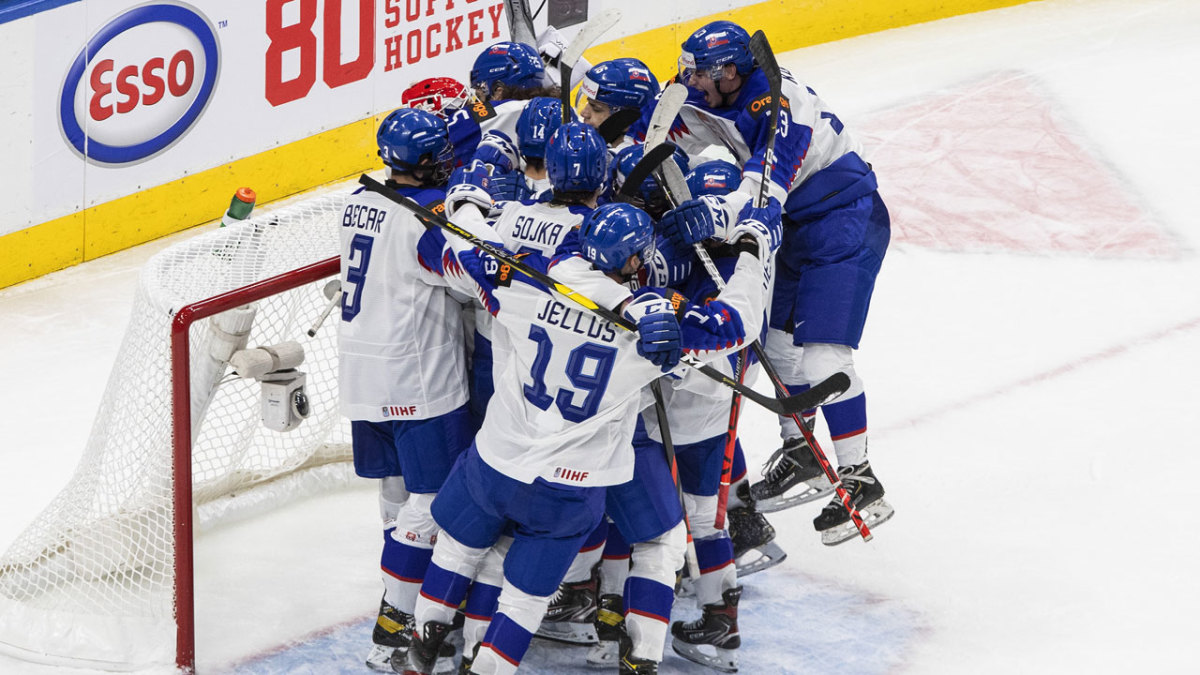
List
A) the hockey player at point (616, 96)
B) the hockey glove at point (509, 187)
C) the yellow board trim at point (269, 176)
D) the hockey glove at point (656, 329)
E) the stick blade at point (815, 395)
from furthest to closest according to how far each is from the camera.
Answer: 1. the yellow board trim at point (269, 176)
2. the hockey player at point (616, 96)
3. the hockey glove at point (509, 187)
4. the stick blade at point (815, 395)
5. the hockey glove at point (656, 329)

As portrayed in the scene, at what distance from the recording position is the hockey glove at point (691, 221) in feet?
11.6

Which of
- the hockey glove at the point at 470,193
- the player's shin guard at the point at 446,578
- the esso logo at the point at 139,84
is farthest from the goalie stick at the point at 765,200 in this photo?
the esso logo at the point at 139,84

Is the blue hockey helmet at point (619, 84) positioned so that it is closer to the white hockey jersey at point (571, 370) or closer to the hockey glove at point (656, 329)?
the white hockey jersey at point (571, 370)

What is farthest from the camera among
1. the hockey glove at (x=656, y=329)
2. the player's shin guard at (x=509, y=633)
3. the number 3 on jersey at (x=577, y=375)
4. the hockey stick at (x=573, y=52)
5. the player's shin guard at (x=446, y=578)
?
the hockey stick at (x=573, y=52)

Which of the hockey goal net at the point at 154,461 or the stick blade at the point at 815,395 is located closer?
the stick blade at the point at 815,395

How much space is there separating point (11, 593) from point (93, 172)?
2.54 metres

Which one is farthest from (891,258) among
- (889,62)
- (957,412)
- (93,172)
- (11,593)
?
(11,593)

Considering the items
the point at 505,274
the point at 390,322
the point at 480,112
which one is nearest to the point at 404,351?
the point at 390,322

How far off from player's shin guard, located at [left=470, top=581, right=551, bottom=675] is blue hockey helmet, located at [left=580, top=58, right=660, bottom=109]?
1297 mm

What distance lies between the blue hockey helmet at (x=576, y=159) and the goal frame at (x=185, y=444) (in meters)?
0.86

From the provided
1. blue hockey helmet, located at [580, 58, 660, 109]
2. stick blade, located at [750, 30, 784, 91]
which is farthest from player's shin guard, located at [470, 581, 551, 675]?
stick blade, located at [750, 30, 784, 91]

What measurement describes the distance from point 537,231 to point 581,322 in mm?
328

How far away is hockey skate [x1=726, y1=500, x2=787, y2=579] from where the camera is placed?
438cm

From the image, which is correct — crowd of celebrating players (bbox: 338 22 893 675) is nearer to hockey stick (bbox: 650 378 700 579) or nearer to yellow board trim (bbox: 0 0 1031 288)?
hockey stick (bbox: 650 378 700 579)
